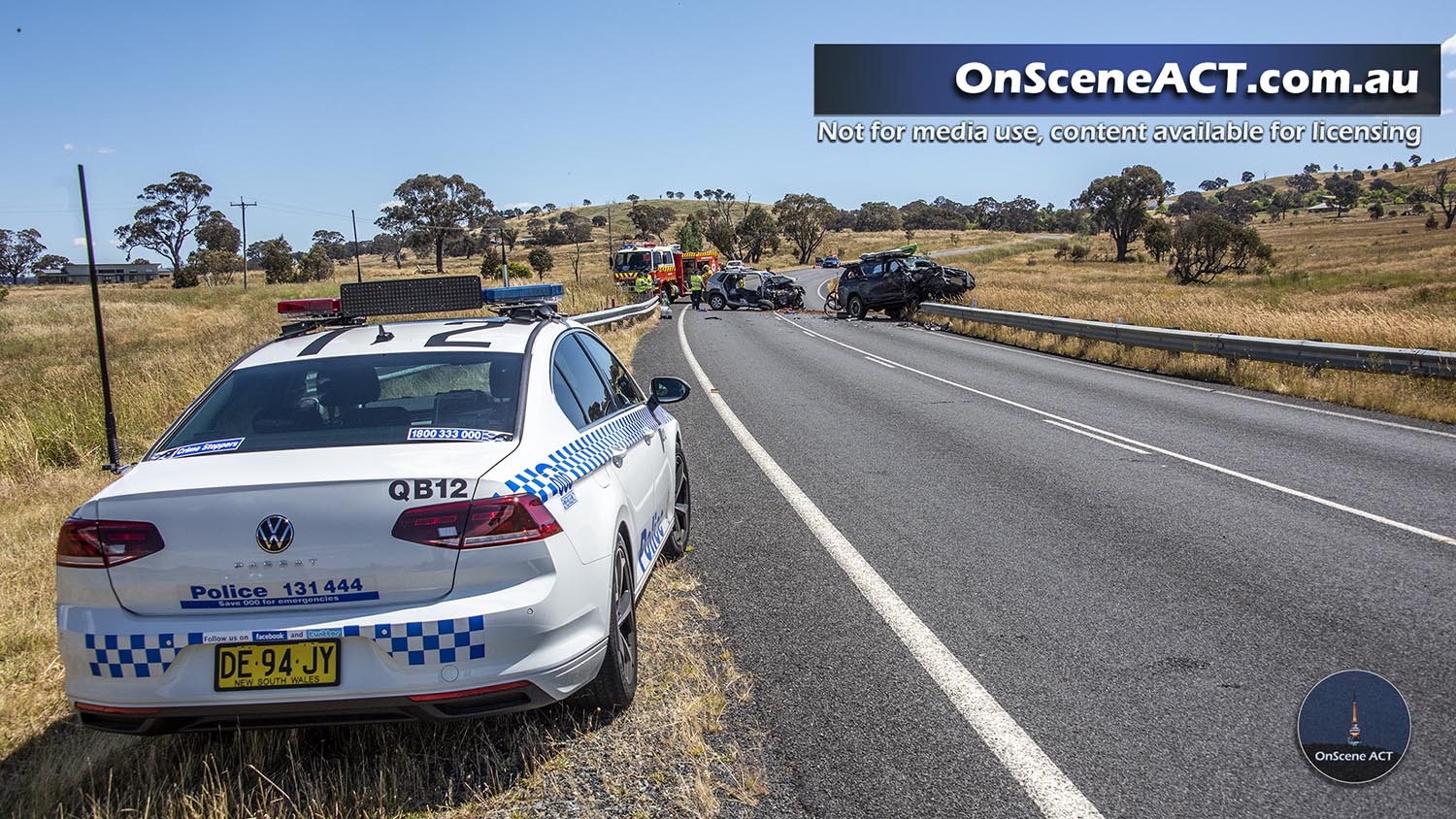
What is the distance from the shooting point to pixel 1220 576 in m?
5.69

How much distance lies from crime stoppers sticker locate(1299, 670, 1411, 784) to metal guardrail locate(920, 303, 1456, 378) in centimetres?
1050

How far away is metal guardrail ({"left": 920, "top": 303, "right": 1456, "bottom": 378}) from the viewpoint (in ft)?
42.1

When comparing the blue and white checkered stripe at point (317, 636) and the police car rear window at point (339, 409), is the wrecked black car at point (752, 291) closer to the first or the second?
the police car rear window at point (339, 409)

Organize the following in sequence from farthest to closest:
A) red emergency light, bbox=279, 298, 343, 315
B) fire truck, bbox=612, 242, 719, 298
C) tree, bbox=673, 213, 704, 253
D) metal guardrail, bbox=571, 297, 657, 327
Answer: tree, bbox=673, 213, 704, 253 < fire truck, bbox=612, 242, 719, 298 < metal guardrail, bbox=571, 297, 657, 327 < red emergency light, bbox=279, 298, 343, 315

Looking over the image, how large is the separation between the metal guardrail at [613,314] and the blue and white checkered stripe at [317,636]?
1520 cm

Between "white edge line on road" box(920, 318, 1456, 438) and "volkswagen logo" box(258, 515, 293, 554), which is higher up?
"volkswagen logo" box(258, 515, 293, 554)

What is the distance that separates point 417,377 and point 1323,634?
690 cm

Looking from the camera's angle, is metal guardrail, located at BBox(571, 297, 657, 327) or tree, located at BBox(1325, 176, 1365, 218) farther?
tree, located at BBox(1325, 176, 1365, 218)

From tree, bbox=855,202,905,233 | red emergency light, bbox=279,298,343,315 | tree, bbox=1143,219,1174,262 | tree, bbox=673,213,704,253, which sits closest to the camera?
red emergency light, bbox=279,298,343,315

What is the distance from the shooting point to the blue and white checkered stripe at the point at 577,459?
11.3ft

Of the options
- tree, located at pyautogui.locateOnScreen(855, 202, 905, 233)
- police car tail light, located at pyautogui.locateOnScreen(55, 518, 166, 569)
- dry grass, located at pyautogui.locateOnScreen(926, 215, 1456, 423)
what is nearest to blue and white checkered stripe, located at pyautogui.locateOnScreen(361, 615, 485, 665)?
police car tail light, located at pyautogui.locateOnScreen(55, 518, 166, 569)

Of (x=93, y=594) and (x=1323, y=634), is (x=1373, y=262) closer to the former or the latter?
(x=1323, y=634)

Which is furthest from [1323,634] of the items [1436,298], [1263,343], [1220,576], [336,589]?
[1436,298]

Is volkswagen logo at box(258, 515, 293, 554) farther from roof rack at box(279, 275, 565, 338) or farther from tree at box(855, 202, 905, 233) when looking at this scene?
tree at box(855, 202, 905, 233)
